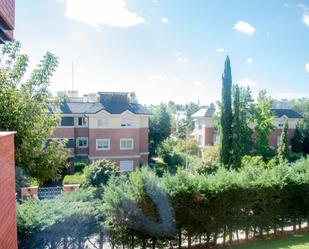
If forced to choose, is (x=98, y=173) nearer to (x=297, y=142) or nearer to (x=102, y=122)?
(x=102, y=122)

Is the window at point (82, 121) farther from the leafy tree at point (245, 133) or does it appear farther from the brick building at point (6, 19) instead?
the brick building at point (6, 19)

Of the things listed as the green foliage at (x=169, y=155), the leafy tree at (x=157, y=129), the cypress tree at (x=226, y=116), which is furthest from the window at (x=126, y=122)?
the cypress tree at (x=226, y=116)

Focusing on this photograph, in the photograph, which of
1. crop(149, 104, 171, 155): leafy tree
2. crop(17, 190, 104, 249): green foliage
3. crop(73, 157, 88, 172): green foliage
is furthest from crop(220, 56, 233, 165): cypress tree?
crop(17, 190, 104, 249): green foliage

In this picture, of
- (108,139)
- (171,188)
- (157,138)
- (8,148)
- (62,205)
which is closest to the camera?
(8,148)

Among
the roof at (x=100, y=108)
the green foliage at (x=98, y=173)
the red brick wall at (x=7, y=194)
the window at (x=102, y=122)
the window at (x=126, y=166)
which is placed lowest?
the window at (x=126, y=166)

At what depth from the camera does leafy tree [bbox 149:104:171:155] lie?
46.1 m

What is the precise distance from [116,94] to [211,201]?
92.1ft

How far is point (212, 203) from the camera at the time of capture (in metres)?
11.9

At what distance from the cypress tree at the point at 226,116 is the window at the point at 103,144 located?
13.2 metres

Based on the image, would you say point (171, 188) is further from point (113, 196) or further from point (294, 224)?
point (294, 224)

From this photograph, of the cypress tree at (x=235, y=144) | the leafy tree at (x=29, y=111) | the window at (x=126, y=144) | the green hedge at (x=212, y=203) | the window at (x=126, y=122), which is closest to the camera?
the leafy tree at (x=29, y=111)

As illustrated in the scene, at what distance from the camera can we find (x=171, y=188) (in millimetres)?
11242

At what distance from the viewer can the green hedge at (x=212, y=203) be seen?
34.7 feet

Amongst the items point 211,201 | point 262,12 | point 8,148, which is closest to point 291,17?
point 262,12
